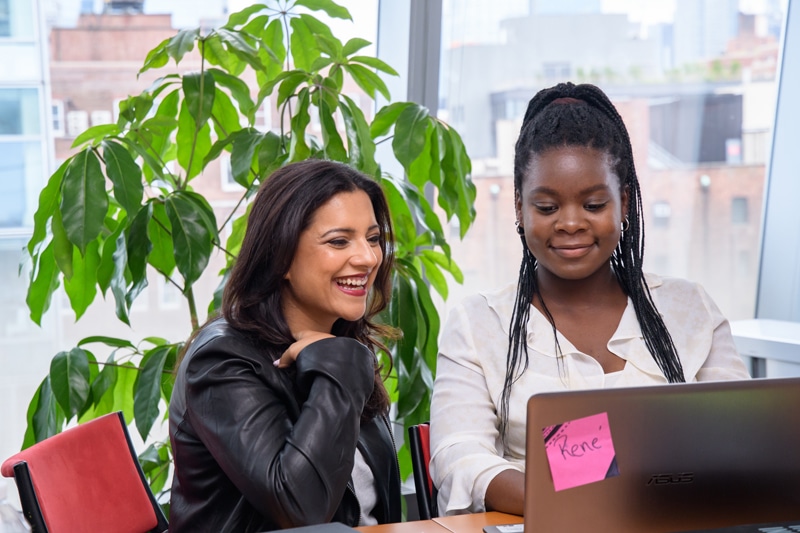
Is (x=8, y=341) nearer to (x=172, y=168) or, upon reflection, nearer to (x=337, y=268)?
(x=172, y=168)

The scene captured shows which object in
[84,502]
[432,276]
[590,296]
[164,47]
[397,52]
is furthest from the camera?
[397,52]

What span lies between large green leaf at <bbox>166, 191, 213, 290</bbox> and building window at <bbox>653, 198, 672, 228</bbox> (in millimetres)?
2252

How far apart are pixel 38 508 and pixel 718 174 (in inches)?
120

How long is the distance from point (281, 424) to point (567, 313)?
0.63 metres

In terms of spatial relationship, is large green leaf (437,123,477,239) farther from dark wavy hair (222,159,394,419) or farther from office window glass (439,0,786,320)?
office window glass (439,0,786,320)

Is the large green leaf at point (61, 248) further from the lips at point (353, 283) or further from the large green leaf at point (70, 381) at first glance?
the lips at point (353, 283)

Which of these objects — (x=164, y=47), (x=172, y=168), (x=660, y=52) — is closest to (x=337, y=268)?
(x=164, y=47)

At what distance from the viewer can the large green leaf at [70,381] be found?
6.69 feet

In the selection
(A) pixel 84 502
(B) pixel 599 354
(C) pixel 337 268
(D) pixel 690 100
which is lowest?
(A) pixel 84 502

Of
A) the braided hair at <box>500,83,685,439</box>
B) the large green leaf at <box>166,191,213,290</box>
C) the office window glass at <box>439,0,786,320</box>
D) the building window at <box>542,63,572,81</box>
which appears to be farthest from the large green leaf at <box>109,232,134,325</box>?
the building window at <box>542,63,572,81</box>

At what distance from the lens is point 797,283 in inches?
145

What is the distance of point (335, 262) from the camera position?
158 cm

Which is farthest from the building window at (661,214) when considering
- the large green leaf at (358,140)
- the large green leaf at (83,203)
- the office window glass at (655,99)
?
the large green leaf at (83,203)

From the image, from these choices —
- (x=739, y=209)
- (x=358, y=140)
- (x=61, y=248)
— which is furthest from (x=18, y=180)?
(x=739, y=209)
